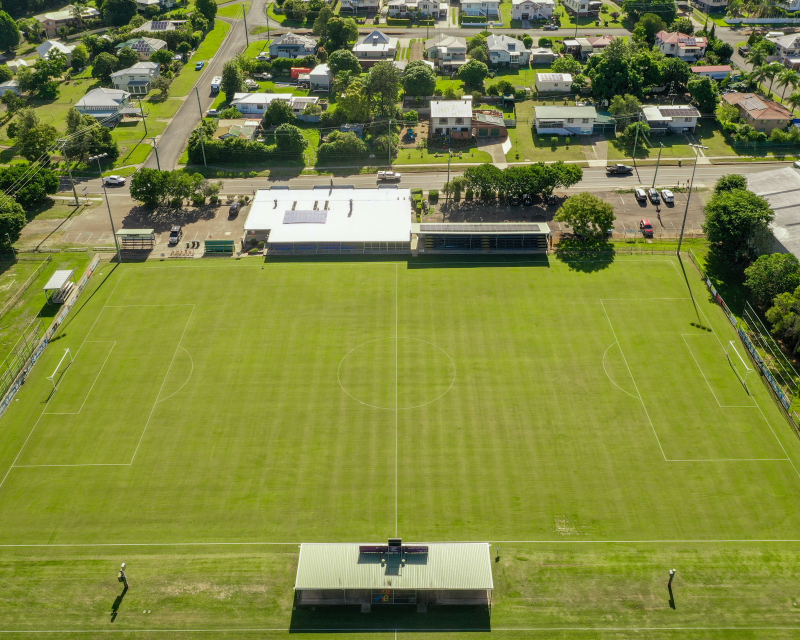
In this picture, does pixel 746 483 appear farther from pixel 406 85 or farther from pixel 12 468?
pixel 406 85

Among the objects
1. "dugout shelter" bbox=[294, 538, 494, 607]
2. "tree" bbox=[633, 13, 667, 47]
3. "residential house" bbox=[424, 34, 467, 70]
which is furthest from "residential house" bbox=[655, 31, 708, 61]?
"dugout shelter" bbox=[294, 538, 494, 607]

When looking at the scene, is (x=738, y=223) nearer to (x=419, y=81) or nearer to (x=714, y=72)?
(x=714, y=72)

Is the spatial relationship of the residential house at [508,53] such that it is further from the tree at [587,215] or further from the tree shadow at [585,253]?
the tree shadow at [585,253]

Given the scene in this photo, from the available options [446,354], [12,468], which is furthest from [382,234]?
[12,468]

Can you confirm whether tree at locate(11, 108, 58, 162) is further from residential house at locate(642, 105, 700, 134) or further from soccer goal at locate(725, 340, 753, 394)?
soccer goal at locate(725, 340, 753, 394)

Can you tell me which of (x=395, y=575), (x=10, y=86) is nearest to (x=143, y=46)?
(x=10, y=86)
